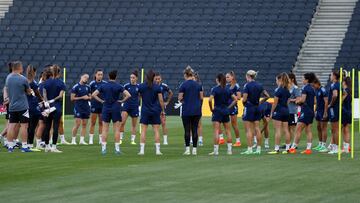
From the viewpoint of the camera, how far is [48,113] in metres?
25.5

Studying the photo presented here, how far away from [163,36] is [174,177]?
3786 centimetres

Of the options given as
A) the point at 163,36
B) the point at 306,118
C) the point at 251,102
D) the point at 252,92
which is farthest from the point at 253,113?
the point at 163,36

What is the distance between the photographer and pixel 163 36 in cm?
5584

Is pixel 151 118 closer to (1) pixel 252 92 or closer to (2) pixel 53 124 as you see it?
(1) pixel 252 92

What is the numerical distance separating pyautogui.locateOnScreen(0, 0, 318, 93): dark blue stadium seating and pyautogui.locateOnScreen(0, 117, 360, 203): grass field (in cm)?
2784

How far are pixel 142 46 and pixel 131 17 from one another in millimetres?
2641

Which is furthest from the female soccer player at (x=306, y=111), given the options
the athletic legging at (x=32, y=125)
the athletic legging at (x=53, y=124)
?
the athletic legging at (x=32, y=125)

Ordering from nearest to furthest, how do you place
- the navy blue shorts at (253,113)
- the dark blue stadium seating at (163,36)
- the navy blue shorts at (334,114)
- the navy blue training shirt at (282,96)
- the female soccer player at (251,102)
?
the female soccer player at (251,102) → the navy blue shorts at (253,113) → the navy blue shorts at (334,114) → the navy blue training shirt at (282,96) → the dark blue stadium seating at (163,36)

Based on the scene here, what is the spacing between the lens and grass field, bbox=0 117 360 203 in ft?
49.6

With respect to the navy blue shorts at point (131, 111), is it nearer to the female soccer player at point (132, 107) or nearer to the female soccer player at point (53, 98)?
the female soccer player at point (132, 107)

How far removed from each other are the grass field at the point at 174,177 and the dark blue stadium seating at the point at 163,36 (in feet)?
91.3

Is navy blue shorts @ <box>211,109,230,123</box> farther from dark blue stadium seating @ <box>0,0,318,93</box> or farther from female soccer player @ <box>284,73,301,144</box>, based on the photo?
dark blue stadium seating @ <box>0,0,318,93</box>

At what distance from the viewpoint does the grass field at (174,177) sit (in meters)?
15.1

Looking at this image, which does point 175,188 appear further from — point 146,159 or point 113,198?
point 146,159
